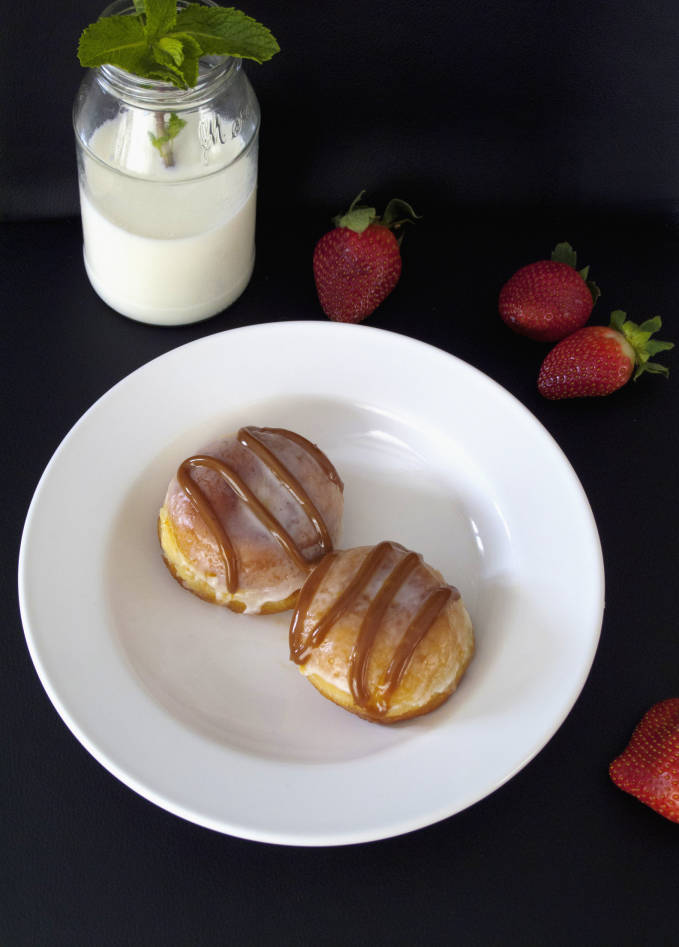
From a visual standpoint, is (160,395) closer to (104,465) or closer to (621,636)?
(104,465)

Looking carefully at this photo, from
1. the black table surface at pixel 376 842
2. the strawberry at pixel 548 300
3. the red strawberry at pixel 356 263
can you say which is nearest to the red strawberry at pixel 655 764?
the black table surface at pixel 376 842

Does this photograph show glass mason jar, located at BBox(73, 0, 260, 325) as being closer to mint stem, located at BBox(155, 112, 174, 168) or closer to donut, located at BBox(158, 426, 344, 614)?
mint stem, located at BBox(155, 112, 174, 168)

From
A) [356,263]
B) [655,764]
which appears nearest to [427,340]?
[356,263]

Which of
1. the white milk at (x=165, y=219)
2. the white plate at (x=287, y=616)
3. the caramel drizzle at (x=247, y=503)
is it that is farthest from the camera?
the white milk at (x=165, y=219)

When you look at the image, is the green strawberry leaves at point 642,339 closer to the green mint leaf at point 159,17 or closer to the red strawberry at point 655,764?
the red strawberry at point 655,764

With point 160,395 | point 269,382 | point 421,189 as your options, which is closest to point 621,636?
point 269,382

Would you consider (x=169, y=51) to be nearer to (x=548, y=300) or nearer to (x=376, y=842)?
(x=548, y=300)

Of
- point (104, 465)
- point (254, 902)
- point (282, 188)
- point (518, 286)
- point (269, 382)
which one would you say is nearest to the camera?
point (254, 902)
